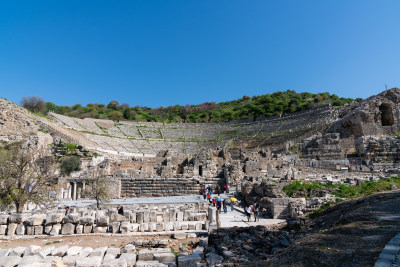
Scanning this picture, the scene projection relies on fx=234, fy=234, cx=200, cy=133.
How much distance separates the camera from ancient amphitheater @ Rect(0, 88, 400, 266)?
19.4ft

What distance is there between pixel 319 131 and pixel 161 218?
95.6ft

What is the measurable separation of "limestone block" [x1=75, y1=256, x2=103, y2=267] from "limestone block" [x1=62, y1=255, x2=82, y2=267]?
31 centimetres

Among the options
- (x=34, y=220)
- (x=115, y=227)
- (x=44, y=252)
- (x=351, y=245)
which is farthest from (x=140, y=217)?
(x=351, y=245)

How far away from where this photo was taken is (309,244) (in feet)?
15.5

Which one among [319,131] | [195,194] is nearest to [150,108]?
[319,131]

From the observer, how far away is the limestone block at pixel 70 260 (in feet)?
17.7

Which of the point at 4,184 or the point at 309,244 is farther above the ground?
the point at 4,184

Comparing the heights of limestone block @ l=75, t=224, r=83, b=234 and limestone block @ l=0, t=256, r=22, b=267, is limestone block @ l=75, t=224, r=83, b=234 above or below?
below

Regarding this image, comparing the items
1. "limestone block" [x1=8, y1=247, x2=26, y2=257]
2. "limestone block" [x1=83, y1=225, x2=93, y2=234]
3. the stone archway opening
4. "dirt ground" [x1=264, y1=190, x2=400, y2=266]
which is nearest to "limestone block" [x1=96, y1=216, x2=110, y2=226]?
"limestone block" [x1=83, y1=225, x2=93, y2=234]

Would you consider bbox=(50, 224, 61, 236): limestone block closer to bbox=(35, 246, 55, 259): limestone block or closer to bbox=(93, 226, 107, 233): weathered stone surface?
bbox=(93, 226, 107, 233): weathered stone surface

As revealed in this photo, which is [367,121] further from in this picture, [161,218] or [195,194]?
[161,218]

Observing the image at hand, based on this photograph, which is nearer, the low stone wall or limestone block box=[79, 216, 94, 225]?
the low stone wall

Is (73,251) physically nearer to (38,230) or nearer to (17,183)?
(38,230)

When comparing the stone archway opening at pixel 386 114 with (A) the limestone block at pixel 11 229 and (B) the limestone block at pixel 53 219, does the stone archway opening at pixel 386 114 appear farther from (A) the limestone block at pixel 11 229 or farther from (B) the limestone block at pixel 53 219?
(A) the limestone block at pixel 11 229
